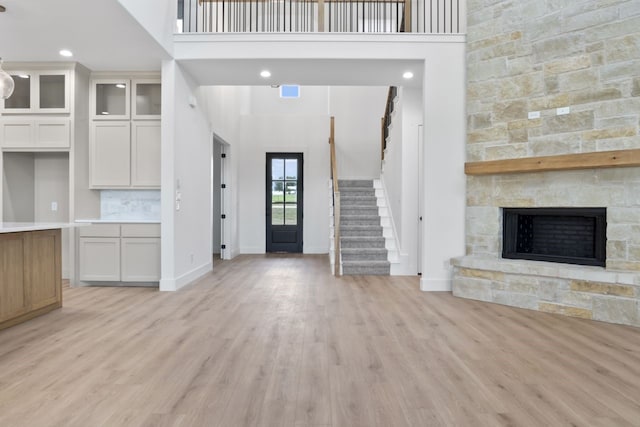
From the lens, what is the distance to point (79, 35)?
14.0 feet

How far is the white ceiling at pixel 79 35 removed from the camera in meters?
3.63

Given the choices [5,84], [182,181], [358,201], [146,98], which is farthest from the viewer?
[358,201]

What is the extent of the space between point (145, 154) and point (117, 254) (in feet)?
4.47

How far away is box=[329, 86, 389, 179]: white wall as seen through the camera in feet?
30.2

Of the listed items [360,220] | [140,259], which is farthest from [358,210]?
[140,259]

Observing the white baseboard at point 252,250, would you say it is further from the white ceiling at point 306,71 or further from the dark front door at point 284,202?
the white ceiling at point 306,71

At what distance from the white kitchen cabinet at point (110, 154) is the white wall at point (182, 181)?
2.44ft

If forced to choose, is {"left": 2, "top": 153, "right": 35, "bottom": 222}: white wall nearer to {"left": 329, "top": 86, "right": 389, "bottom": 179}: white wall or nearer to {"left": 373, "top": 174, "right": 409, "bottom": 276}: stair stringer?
{"left": 373, "top": 174, "right": 409, "bottom": 276}: stair stringer

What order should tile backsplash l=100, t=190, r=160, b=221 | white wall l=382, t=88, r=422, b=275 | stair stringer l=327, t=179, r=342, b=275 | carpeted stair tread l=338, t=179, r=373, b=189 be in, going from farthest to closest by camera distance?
carpeted stair tread l=338, t=179, r=373, b=189 < stair stringer l=327, t=179, r=342, b=275 < white wall l=382, t=88, r=422, b=275 < tile backsplash l=100, t=190, r=160, b=221

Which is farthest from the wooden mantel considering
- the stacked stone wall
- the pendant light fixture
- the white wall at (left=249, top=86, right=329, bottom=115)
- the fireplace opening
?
the white wall at (left=249, top=86, right=329, bottom=115)

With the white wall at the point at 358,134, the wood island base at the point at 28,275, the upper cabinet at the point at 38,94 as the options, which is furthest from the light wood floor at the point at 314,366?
the white wall at the point at 358,134

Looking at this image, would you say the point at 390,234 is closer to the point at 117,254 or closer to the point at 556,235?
the point at 556,235

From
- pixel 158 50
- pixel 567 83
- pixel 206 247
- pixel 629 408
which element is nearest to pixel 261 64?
pixel 158 50

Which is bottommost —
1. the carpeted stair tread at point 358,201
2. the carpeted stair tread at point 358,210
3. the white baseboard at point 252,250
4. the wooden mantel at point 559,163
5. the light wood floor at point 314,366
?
the light wood floor at point 314,366
